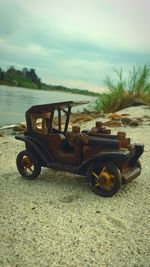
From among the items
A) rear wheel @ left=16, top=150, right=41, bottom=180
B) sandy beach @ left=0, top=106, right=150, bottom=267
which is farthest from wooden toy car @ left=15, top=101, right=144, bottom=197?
sandy beach @ left=0, top=106, right=150, bottom=267

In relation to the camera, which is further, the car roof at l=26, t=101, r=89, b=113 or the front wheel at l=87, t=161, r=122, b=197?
the car roof at l=26, t=101, r=89, b=113

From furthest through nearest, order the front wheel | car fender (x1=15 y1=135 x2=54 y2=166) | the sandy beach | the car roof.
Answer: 1. car fender (x1=15 y1=135 x2=54 y2=166)
2. the car roof
3. the front wheel
4. the sandy beach

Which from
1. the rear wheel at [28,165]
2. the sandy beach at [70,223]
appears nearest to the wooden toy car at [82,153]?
the rear wheel at [28,165]

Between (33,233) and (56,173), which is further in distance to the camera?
(56,173)

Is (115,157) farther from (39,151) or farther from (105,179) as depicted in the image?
(39,151)

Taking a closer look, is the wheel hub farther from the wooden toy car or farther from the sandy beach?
the sandy beach

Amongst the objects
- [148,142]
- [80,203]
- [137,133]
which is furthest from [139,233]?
[137,133]

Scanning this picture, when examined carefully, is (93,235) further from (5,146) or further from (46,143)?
(5,146)
